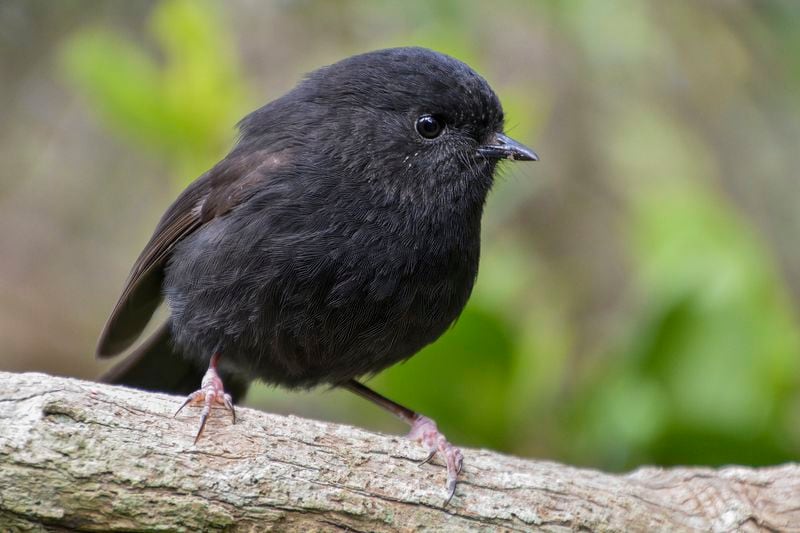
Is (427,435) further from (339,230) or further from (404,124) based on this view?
(404,124)

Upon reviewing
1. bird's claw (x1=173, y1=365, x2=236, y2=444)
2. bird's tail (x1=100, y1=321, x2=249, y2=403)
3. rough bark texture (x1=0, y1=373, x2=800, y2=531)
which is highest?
bird's tail (x1=100, y1=321, x2=249, y2=403)

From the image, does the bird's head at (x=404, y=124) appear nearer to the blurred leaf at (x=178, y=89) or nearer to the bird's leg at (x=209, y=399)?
the bird's leg at (x=209, y=399)

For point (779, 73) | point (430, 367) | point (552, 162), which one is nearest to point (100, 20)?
point (552, 162)

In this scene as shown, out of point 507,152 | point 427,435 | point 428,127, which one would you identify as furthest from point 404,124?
point 427,435

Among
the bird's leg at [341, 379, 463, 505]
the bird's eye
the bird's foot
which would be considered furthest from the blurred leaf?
the bird's foot

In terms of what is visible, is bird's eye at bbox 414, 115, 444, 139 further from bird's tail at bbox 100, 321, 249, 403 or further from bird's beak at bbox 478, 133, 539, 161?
bird's tail at bbox 100, 321, 249, 403

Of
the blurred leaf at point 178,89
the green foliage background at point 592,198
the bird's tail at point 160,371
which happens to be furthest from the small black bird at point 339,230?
the blurred leaf at point 178,89

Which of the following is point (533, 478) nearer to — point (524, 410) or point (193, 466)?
point (193, 466)
